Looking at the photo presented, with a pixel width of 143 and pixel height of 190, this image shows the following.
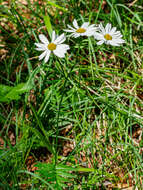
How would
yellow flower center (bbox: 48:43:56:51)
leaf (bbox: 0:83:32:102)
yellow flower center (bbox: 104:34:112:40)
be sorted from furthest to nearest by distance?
leaf (bbox: 0:83:32:102) < yellow flower center (bbox: 104:34:112:40) < yellow flower center (bbox: 48:43:56:51)

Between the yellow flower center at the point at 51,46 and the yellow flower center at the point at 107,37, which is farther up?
the yellow flower center at the point at 107,37

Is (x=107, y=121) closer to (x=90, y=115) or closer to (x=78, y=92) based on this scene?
(x=90, y=115)

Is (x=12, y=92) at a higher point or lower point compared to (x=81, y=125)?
higher

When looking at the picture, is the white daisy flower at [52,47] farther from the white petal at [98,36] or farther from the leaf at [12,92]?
the leaf at [12,92]

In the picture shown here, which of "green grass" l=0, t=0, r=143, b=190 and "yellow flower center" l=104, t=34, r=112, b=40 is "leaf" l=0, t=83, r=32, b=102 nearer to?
"green grass" l=0, t=0, r=143, b=190

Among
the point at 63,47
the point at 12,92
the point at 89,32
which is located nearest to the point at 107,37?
the point at 89,32

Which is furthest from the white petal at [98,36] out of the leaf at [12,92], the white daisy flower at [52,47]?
the leaf at [12,92]

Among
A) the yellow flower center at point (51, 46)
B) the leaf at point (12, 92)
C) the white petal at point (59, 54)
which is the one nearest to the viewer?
the white petal at point (59, 54)

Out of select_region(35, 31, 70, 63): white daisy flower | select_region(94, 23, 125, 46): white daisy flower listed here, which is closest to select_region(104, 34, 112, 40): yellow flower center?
select_region(94, 23, 125, 46): white daisy flower

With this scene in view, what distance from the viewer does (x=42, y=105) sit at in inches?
49.5

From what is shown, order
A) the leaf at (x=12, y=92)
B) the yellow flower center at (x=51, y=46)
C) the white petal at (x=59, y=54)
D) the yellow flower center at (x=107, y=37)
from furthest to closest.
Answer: the leaf at (x=12, y=92)
the yellow flower center at (x=107, y=37)
the yellow flower center at (x=51, y=46)
the white petal at (x=59, y=54)

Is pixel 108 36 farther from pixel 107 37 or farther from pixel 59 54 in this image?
pixel 59 54

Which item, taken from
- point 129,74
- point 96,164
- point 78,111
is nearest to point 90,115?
point 78,111

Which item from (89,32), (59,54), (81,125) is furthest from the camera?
(81,125)
